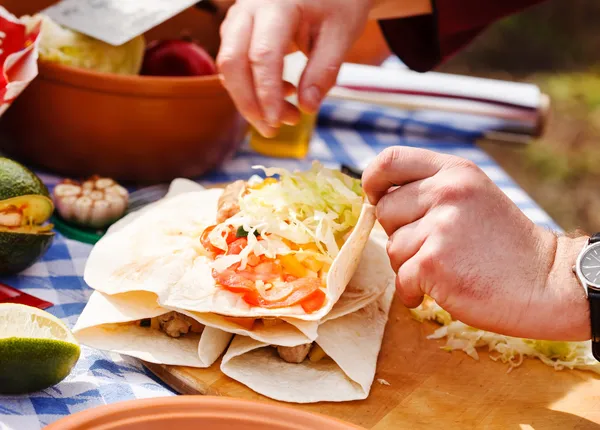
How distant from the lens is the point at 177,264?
181 centimetres

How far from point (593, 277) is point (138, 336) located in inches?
38.8

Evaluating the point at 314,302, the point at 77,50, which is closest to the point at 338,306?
the point at 314,302

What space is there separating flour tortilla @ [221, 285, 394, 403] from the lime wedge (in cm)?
34

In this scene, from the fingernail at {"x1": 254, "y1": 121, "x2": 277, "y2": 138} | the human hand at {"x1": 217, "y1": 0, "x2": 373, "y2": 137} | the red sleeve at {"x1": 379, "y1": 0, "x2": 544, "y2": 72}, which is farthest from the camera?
the red sleeve at {"x1": 379, "y1": 0, "x2": 544, "y2": 72}

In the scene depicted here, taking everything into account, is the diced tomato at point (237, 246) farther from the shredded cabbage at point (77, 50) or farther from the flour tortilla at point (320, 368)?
the shredded cabbage at point (77, 50)

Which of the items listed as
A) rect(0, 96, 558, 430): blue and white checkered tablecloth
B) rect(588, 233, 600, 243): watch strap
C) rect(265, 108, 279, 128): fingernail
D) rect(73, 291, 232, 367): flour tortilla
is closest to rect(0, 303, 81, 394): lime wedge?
rect(0, 96, 558, 430): blue and white checkered tablecloth

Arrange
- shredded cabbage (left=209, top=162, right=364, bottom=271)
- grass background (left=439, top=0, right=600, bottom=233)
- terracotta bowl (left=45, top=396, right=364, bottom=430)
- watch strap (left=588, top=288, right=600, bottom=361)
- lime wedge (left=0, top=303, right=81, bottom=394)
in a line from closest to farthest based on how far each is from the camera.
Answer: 1. terracotta bowl (left=45, top=396, right=364, bottom=430)
2. lime wedge (left=0, top=303, right=81, bottom=394)
3. watch strap (left=588, top=288, right=600, bottom=361)
4. shredded cabbage (left=209, top=162, right=364, bottom=271)
5. grass background (left=439, top=0, right=600, bottom=233)

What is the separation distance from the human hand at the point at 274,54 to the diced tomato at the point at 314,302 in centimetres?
49

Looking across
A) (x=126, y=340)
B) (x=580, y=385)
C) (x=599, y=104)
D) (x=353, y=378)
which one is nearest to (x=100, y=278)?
(x=126, y=340)

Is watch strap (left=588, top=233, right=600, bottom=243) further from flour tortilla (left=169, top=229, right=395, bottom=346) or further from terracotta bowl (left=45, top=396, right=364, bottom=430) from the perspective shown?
terracotta bowl (left=45, top=396, right=364, bottom=430)

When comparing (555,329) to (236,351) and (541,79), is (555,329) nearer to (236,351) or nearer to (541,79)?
(236,351)

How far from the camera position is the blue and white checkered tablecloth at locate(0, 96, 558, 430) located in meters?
1.48

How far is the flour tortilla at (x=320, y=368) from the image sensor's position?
1.60 m

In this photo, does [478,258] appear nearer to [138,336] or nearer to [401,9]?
[138,336]
